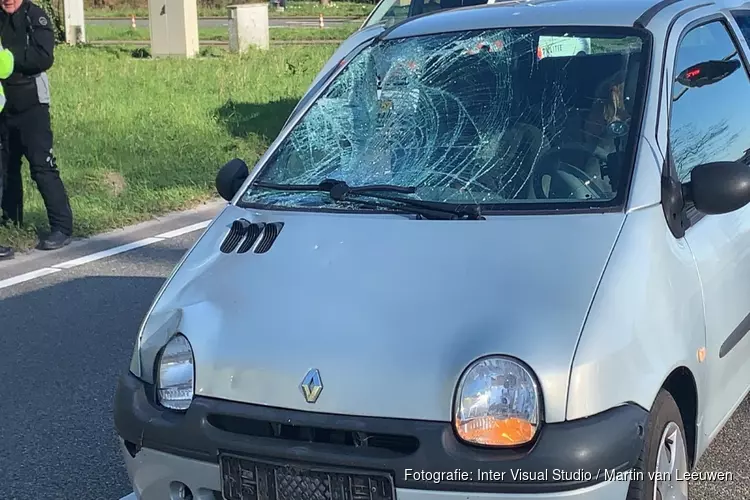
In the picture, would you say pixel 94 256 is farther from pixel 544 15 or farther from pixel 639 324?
pixel 639 324

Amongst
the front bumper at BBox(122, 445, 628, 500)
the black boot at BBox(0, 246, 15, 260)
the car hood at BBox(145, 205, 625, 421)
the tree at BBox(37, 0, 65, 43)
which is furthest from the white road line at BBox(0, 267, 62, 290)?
the tree at BBox(37, 0, 65, 43)

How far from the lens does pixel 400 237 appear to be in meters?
3.20

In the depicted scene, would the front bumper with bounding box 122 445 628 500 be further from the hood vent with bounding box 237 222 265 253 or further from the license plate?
the hood vent with bounding box 237 222 265 253

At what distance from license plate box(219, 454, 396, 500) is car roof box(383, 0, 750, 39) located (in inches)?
76.3

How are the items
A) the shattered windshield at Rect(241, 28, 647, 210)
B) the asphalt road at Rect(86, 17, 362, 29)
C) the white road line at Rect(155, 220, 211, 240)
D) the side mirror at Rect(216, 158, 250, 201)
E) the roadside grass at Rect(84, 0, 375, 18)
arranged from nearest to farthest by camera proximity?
the shattered windshield at Rect(241, 28, 647, 210)
the side mirror at Rect(216, 158, 250, 201)
the white road line at Rect(155, 220, 211, 240)
the asphalt road at Rect(86, 17, 362, 29)
the roadside grass at Rect(84, 0, 375, 18)

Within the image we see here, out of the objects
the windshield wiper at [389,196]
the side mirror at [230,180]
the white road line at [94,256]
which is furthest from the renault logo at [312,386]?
the white road line at [94,256]

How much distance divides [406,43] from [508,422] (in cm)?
201

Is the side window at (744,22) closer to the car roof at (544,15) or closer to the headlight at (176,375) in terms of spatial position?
the car roof at (544,15)

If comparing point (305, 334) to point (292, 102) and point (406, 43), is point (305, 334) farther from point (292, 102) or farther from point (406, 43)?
point (292, 102)

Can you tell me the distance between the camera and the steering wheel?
Answer: 11.1 feet

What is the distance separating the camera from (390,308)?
9.52ft

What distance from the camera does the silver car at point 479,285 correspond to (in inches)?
105

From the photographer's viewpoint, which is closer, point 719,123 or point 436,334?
point 436,334

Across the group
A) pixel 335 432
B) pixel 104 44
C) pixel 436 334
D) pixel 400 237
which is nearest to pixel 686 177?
pixel 400 237
